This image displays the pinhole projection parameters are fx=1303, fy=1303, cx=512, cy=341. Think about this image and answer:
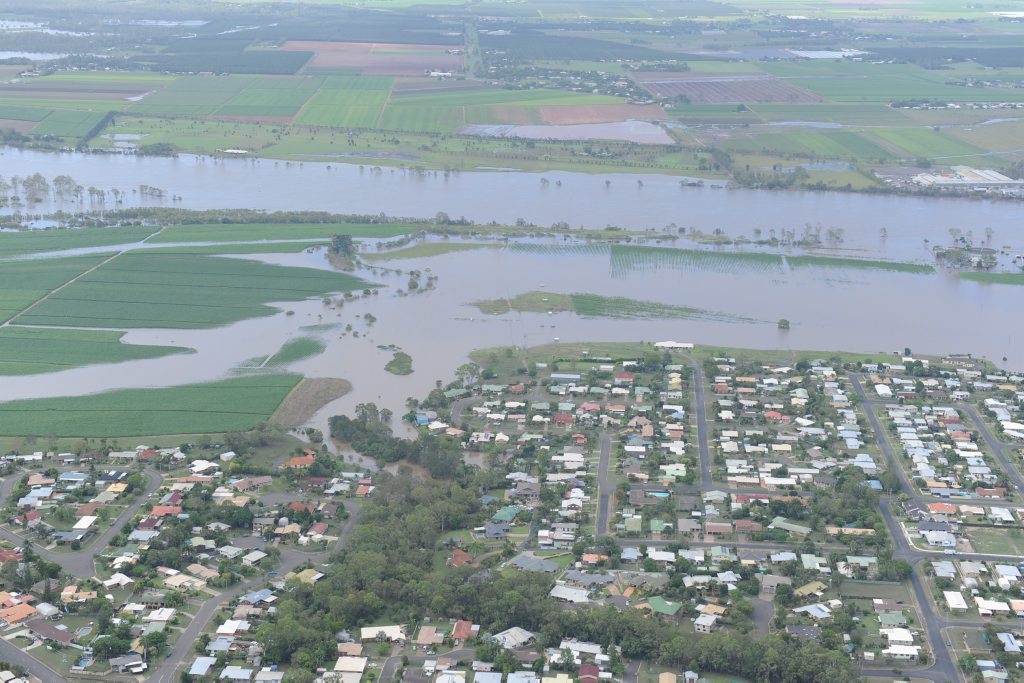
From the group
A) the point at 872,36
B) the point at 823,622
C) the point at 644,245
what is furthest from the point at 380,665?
the point at 872,36

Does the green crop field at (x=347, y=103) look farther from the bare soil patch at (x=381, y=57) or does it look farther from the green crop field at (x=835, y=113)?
the green crop field at (x=835, y=113)

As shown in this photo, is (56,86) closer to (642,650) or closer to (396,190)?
(396,190)

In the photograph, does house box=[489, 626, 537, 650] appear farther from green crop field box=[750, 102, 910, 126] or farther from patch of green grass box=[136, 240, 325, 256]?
green crop field box=[750, 102, 910, 126]

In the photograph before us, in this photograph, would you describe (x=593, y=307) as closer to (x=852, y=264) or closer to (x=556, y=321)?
(x=556, y=321)

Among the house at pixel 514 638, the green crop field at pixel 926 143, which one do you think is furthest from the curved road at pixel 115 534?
the green crop field at pixel 926 143

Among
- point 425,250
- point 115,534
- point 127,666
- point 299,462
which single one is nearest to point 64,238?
point 425,250
